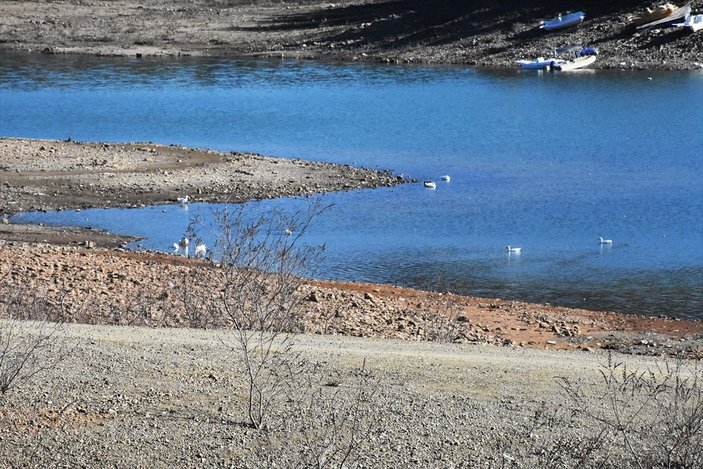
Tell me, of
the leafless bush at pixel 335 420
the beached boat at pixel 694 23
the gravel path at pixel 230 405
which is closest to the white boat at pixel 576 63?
the beached boat at pixel 694 23

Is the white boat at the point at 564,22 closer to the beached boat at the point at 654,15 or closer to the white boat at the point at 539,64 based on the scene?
the beached boat at the point at 654,15

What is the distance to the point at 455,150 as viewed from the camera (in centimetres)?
3073

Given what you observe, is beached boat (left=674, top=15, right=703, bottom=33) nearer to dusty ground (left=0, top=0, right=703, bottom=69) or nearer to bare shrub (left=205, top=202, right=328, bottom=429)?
dusty ground (left=0, top=0, right=703, bottom=69)

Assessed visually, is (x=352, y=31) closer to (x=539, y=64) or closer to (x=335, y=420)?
(x=539, y=64)

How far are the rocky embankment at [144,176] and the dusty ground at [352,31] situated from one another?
23880 millimetres

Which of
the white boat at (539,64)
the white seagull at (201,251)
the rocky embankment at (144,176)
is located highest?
the white seagull at (201,251)

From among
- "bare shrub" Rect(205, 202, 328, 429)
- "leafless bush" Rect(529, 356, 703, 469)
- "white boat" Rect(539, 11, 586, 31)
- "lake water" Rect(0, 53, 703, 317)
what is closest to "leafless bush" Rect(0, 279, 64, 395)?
"bare shrub" Rect(205, 202, 328, 429)

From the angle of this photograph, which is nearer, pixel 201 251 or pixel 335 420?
pixel 335 420

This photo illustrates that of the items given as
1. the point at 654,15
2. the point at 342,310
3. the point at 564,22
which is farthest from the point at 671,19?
the point at 342,310

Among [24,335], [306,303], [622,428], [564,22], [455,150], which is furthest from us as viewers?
[564,22]

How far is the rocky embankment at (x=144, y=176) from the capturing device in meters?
24.1

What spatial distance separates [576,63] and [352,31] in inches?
543

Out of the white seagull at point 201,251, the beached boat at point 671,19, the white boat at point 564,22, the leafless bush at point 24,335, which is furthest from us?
the white boat at point 564,22

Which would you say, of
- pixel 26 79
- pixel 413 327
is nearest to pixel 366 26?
pixel 26 79
